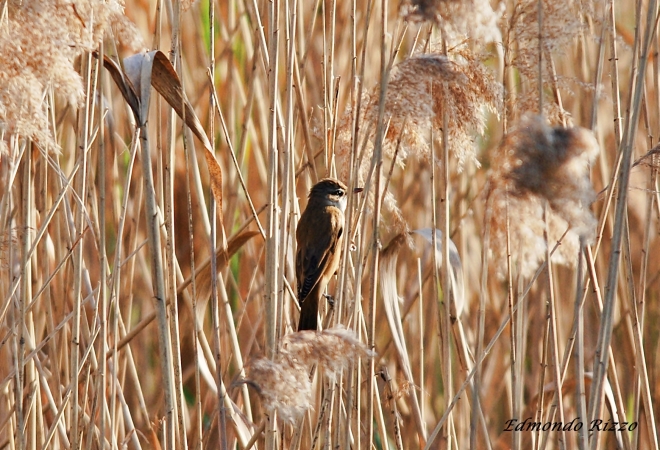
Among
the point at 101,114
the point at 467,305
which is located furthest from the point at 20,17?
the point at 467,305

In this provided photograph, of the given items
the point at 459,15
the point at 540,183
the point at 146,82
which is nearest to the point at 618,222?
the point at 540,183

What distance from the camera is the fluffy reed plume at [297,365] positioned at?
1.64 metres

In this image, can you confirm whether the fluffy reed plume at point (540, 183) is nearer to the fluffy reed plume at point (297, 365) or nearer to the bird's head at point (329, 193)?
the fluffy reed plume at point (297, 365)

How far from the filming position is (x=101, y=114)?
80.2 inches

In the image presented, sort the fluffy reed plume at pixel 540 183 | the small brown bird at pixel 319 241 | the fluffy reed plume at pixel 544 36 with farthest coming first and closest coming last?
the small brown bird at pixel 319 241 < the fluffy reed plume at pixel 544 36 < the fluffy reed plume at pixel 540 183

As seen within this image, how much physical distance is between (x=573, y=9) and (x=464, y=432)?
5.66 feet

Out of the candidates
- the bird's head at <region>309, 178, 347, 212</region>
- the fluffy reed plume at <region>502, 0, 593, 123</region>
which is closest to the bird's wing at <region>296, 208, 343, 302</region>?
the bird's head at <region>309, 178, 347, 212</region>

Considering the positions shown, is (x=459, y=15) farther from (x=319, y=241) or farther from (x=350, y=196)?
(x=319, y=241)

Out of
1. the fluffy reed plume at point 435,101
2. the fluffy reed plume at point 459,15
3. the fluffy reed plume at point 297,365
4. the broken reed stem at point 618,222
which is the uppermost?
the fluffy reed plume at point 459,15

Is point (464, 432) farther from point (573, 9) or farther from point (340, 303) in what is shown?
point (573, 9)

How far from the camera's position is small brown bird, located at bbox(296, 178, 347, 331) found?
10.1 ft

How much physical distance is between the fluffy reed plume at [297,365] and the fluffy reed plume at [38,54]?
2.31 ft

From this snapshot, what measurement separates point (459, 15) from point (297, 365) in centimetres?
89

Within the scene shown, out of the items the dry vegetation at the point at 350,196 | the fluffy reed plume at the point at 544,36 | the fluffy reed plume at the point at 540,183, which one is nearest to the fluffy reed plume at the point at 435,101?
the dry vegetation at the point at 350,196
